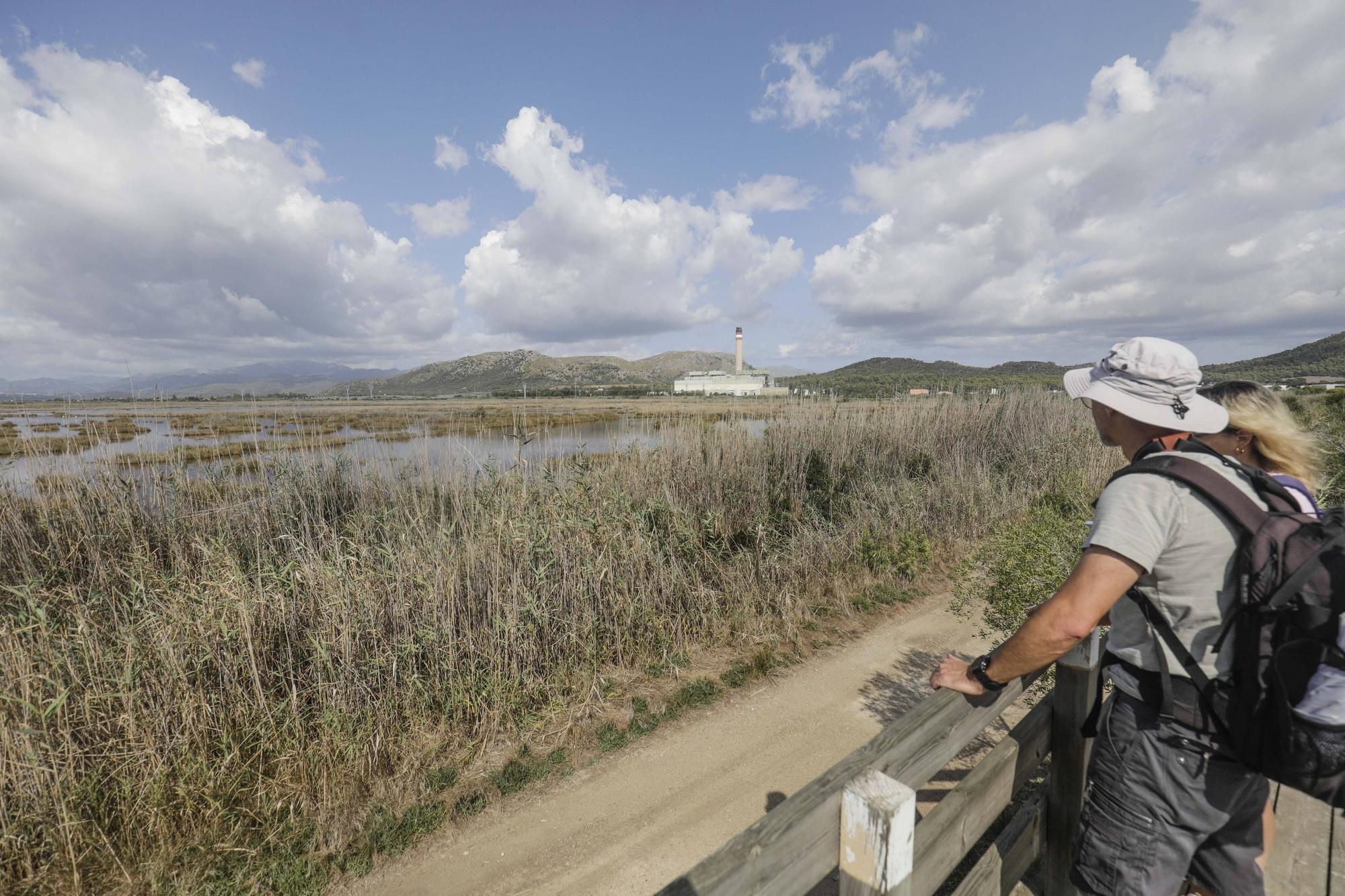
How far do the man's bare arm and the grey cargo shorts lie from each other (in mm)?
330

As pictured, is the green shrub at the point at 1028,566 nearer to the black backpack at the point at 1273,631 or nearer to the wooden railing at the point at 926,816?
the wooden railing at the point at 926,816

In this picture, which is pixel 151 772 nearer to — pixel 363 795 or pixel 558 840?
pixel 363 795

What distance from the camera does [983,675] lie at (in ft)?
5.91

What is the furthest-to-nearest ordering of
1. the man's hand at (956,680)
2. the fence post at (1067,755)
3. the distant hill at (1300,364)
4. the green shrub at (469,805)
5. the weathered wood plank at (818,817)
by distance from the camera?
the distant hill at (1300,364)
the green shrub at (469,805)
the fence post at (1067,755)
the man's hand at (956,680)
the weathered wood plank at (818,817)

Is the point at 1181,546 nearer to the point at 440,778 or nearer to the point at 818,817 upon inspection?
the point at 818,817

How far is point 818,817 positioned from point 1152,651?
1.10 m

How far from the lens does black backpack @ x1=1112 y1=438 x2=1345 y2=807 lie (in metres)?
1.25

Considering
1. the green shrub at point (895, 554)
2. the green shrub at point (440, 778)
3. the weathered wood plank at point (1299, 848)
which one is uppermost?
the weathered wood plank at point (1299, 848)

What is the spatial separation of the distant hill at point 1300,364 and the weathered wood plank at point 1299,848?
2032 inches

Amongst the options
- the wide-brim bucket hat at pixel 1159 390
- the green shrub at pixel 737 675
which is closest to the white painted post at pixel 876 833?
the wide-brim bucket hat at pixel 1159 390

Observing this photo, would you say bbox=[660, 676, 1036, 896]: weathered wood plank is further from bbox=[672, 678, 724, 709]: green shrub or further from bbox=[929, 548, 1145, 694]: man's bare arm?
bbox=[672, 678, 724, 709]: green shrub

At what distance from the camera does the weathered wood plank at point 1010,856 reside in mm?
2053

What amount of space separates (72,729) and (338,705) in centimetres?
136

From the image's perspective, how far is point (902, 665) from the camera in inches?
210
